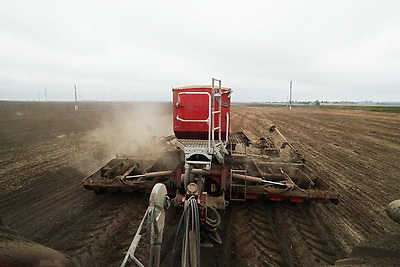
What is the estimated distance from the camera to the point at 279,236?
4.58 m

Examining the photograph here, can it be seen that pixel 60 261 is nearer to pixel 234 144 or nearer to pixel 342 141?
pixel 234 144

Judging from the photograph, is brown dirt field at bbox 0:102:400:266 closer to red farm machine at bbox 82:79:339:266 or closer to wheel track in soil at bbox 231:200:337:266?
wheel track in soil at bbox 231:200:337:266

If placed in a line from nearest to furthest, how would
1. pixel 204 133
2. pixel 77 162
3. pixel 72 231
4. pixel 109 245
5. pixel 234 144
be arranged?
pixel 109 245 < pixel 72 231 < pixel 204 133 < pixel 234 144 < pixel 77 162

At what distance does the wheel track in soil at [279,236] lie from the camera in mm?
3965

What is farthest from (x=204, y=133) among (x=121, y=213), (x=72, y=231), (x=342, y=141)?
(x=342, y=141)

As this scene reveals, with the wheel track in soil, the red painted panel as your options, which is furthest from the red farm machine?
the wheel track in soil

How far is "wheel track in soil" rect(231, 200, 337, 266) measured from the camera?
396cm

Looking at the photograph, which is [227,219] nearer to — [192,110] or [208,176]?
[208,176]

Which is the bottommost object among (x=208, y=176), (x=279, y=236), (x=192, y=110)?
(x=279, y=236)

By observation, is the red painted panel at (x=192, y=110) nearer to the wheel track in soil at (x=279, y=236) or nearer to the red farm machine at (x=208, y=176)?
the red farm machine at (x=208, y=176)

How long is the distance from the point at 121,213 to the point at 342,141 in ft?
51.1

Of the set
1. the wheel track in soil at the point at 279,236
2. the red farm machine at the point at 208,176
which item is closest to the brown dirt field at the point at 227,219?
the wheel track in soil at the point at 279,236

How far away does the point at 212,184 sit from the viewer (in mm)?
5348

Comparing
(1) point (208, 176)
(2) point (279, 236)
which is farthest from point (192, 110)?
(2) point (279, 236)
